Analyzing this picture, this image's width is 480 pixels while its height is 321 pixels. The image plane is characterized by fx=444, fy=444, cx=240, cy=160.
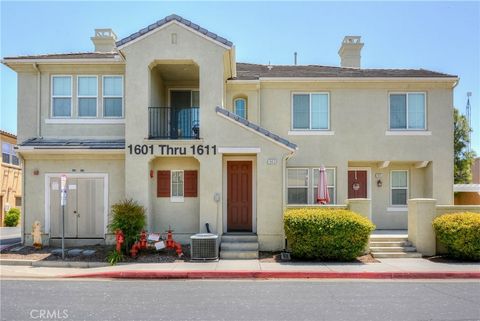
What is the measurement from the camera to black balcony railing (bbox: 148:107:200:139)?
15.8 metres

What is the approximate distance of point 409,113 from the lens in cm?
1802

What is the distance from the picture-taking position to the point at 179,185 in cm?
1594

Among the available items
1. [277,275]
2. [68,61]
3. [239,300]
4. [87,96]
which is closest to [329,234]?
[277,275]

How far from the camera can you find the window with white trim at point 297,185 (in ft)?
58.5

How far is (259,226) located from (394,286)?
17.5 feet

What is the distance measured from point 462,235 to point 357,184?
17.9 ft

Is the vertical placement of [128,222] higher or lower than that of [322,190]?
lower

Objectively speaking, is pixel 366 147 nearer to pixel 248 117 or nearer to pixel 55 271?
pixel 248 117

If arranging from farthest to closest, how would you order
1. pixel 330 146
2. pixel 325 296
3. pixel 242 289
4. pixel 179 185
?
1. pixel 330 146
2. pixel 179 185
3. pixel 242 289
4. pixel 325 296

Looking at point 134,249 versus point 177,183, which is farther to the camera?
point 177,183

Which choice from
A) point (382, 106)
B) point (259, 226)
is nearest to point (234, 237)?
point (259, 226)

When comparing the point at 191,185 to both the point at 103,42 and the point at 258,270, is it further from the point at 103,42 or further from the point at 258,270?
the point at 103,42

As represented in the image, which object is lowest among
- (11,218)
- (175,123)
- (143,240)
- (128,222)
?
(11,218)

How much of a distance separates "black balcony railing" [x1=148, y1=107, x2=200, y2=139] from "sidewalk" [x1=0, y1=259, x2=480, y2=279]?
488 cm
